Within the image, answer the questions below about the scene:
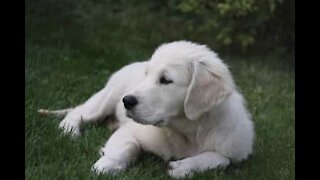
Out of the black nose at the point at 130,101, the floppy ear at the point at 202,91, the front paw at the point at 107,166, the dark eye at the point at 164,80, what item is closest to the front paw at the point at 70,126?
the front paw at the point at 107,166

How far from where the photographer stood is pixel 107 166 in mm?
4145

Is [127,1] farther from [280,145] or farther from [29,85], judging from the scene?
[280,145]

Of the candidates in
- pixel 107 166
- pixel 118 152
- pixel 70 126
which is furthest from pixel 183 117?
pixel 70 126

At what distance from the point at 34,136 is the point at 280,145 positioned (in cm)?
201

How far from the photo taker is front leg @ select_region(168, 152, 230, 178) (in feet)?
13.9

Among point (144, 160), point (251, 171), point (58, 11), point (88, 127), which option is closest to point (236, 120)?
point (251, 171)

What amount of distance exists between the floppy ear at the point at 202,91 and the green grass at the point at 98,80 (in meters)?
0.42

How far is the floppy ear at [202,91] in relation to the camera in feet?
14.0

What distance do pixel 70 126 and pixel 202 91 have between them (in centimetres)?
129

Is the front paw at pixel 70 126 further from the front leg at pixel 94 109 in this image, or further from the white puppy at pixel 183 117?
the white puppy at pixel 183 117

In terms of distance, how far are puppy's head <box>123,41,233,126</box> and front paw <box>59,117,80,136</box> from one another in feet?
2.56

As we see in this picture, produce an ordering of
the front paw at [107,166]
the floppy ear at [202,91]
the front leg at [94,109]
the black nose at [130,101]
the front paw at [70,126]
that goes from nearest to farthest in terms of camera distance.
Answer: the front paw at [107,166] → the black nose at [130,101] → the floppy ear at [202,91] → the front paw at [70,126] → the front leg at [94,109]

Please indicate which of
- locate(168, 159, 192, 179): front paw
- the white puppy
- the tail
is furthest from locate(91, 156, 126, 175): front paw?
the tail

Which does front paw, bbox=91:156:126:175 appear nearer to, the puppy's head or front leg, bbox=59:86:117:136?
the puppy's head
